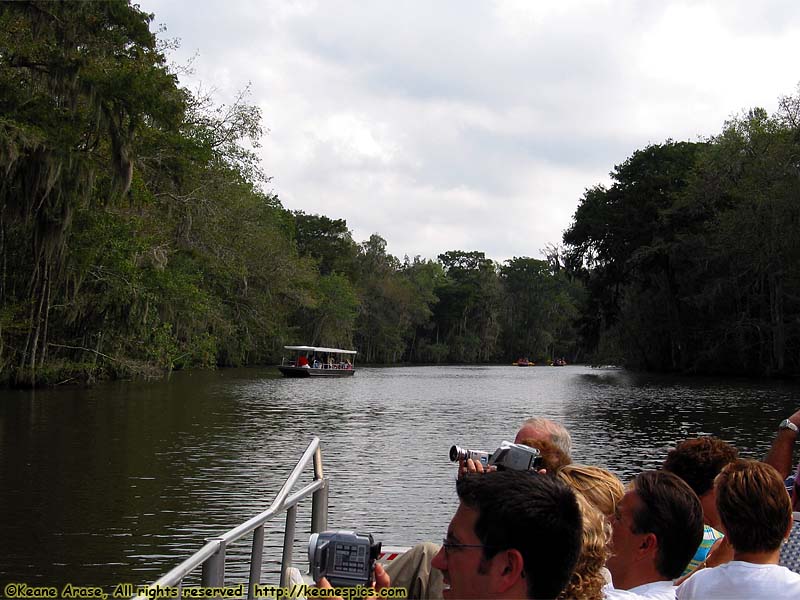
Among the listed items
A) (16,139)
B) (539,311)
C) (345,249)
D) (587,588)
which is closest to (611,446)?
(16,139)

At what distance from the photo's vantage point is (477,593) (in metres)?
2.14

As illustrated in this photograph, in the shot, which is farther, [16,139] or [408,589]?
[16,139]

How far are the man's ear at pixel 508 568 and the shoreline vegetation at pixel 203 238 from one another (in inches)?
815

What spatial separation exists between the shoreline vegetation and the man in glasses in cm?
2063

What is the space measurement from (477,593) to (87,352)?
31.7m

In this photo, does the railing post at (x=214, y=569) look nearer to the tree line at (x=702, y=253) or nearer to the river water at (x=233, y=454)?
the river water at (x=233, y=454)

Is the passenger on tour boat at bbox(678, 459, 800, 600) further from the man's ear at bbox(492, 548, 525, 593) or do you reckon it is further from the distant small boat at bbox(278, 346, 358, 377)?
the distant small boat at bbox(278, 346, 358, 377)

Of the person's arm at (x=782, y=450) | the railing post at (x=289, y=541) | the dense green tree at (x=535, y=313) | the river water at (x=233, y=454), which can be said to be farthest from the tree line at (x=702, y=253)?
the dense green tree at (x=535, y=313)

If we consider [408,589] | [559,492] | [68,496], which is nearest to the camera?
[559,492]

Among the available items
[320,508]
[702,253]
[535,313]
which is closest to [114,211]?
[320,508]

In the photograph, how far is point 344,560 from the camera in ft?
7.95

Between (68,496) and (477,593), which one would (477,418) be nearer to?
(68,496)

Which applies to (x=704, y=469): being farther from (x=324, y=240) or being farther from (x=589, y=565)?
(x=324, y=240)

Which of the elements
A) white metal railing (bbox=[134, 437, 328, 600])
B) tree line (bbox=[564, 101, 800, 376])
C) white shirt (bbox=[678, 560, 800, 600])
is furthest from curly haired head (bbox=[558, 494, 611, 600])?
tree line (bbox=[564, 101, 800, 376])
